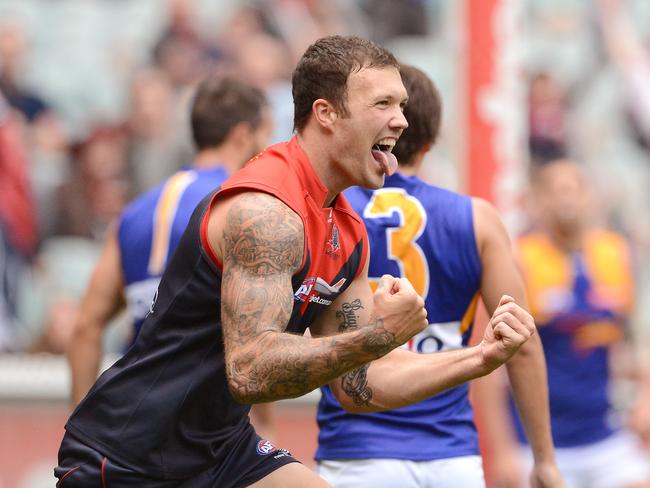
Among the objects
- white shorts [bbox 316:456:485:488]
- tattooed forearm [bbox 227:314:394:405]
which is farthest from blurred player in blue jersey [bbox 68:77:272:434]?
tattooed forearm [bbox 227:314:394:405]

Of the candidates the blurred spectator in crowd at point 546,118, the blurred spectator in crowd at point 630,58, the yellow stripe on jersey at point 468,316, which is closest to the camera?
the yellow stripe on jersey at point 468,316

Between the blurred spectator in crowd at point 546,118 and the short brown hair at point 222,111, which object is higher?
the blurred spectator in crowd at point 546,118

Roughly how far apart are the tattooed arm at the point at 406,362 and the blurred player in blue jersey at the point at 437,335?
616 millimetres

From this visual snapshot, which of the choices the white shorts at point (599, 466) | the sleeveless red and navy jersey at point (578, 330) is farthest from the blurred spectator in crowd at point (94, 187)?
the white shorts at point (599, 466)

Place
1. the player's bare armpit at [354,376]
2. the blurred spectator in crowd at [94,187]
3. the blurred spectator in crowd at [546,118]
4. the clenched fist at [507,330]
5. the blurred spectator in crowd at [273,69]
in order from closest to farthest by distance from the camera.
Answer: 1. the clenched fist at [507,330]
2. the player's bare armpit at [354,376]
3. the blurred spectator in crowd at [94,187]
4. the blurred spectator in crowd at [273,69]
5. the blurred spectator in crowd at [546,118]

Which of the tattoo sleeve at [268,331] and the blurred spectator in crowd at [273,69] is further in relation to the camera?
the blurred spectator in crowd at [273,69]

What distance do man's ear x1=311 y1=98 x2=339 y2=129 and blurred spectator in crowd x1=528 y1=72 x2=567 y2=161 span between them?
284 inches

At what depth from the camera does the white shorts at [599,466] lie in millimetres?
7500

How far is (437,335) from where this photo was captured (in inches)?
192

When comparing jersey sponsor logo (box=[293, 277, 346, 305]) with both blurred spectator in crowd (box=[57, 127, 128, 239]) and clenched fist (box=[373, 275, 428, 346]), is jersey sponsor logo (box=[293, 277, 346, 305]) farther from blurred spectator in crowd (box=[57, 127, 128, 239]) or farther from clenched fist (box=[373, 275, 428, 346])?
blurred spectator in crowd (box=[57, 127, 128, 239])

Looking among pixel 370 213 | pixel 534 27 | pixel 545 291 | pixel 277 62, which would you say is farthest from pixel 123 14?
pixel 370 213

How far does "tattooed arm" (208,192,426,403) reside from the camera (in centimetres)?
347

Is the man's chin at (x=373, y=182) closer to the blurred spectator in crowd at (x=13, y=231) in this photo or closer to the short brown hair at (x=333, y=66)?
the short brown hair at (x=333, y=66)

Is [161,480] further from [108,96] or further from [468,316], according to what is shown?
[108,96]
